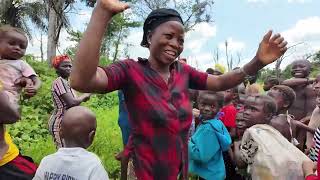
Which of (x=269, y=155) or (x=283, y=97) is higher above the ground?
(x=283, y=97)

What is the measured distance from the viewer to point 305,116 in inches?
241

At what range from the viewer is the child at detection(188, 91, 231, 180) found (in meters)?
3.61

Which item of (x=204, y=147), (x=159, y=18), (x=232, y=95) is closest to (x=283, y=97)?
(x=204, y=147)

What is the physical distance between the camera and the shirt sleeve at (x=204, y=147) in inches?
141

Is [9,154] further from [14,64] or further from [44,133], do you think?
[44,133]

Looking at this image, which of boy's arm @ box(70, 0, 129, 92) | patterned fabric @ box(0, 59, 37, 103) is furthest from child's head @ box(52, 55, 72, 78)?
boy's arm @ box(70, 0, 129, 92)

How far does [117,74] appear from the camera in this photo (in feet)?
7.03

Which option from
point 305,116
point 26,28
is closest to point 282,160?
point 305,116

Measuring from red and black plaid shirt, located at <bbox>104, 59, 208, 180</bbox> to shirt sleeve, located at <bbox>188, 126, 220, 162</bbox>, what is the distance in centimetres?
132

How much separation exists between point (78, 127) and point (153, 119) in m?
0.46

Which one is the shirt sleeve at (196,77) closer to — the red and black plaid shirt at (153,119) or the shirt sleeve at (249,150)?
the red and black plaid shirt at (153,119)

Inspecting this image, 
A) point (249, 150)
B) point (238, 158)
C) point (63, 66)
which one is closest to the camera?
point (249, 150)

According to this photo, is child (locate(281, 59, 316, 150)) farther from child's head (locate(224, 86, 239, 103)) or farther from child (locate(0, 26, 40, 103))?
child (locate(0, 26, 40, 103))

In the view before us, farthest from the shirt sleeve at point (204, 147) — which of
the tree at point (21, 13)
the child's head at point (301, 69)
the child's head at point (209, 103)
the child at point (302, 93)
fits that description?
the tree at point (21, 13)
